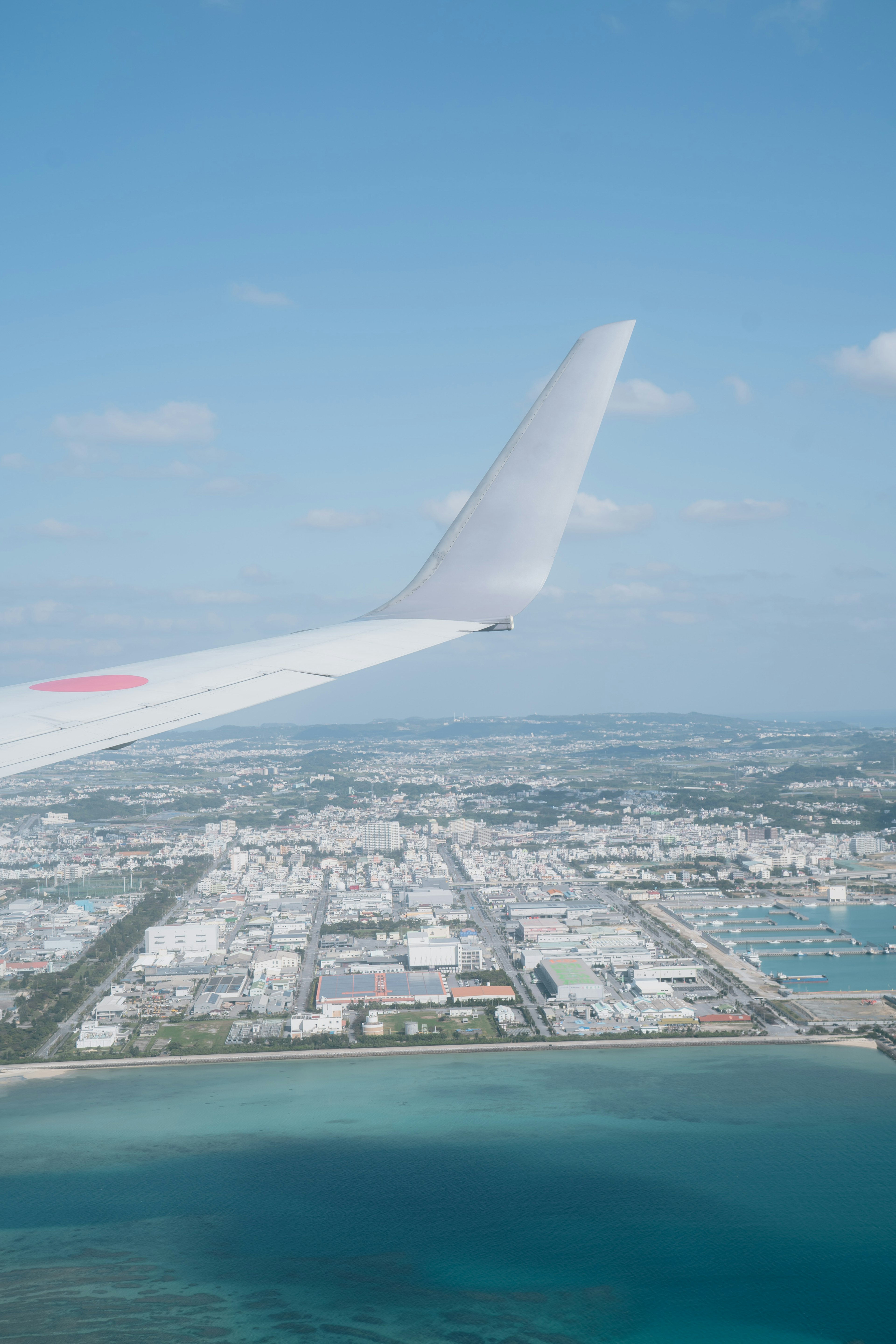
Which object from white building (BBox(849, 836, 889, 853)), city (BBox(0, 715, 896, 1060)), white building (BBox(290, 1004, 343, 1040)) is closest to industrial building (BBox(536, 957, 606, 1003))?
city (BBox(0, 715, 896, 1060))


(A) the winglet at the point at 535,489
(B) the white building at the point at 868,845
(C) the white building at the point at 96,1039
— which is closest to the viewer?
(A) the winglet at the point at 535,489

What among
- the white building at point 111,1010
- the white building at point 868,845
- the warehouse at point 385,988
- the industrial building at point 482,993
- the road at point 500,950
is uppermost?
the white building at point 111,1010

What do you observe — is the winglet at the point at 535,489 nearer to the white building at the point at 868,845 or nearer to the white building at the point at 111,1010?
the white building at the point at 111,1010

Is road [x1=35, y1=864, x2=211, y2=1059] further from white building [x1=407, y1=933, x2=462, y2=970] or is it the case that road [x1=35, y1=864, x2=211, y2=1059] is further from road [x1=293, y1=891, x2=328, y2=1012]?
white building [x1=407, y1=933, x2=462, y2=970]

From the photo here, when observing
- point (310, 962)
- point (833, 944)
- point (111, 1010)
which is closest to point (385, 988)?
point (310, 962)

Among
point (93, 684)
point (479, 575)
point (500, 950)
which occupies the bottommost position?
point (500, 950)

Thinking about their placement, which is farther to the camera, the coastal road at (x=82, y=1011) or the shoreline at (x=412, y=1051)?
the coastal road at (x=82, y=1011)

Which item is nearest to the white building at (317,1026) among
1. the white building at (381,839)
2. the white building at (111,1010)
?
the white building at (111,1010)

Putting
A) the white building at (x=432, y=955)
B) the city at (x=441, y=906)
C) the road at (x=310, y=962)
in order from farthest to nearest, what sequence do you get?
the white building at (x=432, y=955) < the road at (x=310, y=962) < the city at (x=441, y=906)

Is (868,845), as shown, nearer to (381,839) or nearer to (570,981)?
(381,839)
